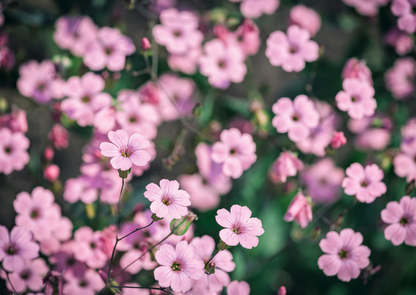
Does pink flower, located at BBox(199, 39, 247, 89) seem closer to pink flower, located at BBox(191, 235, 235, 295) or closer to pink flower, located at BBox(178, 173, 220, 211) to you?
pink flower, located at BBox(178, 173, 220, 211)

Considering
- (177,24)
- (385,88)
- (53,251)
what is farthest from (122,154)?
(385,88)

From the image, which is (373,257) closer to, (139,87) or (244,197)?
(244,197)

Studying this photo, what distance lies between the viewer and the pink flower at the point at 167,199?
1.26ft

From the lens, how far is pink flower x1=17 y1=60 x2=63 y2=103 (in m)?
0.62

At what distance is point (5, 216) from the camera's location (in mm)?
717

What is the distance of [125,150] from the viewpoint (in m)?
0.42

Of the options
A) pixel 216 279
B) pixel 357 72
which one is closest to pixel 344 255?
pixel 216 279

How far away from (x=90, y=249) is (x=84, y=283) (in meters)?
0.05

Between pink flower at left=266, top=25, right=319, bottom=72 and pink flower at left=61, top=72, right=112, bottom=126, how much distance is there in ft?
1.01

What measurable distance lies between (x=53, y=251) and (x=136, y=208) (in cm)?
15

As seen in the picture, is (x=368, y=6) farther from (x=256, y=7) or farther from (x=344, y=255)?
(x=344, y=255)

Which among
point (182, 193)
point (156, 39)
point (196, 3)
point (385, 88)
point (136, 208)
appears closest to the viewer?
point (182, 193)

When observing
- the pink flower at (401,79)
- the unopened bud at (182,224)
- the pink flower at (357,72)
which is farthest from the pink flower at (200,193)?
the pink flower at (401,79)

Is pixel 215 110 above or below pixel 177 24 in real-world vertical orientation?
below
